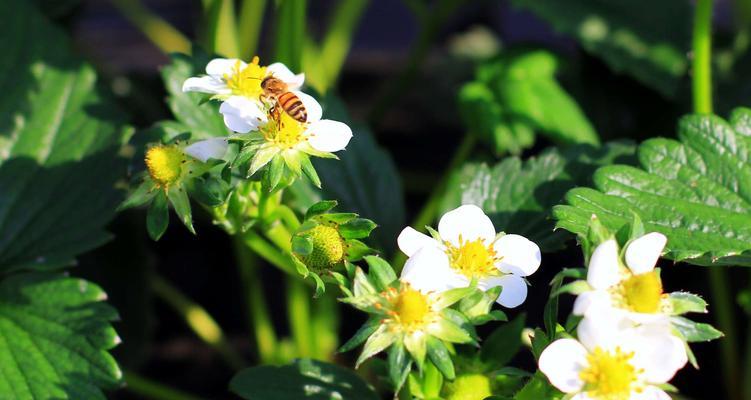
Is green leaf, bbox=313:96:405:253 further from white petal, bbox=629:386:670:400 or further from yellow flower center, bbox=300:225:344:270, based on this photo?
white petal, bbox=629:386:670:400

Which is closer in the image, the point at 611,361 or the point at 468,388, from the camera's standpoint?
the point at 611,361

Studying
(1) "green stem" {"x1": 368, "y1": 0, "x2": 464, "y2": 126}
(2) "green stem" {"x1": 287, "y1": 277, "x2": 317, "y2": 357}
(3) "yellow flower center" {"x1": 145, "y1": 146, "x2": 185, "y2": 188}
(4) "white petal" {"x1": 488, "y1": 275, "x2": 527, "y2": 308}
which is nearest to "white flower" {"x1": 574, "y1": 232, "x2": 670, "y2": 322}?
(4) "white petal" {"x1": 488, "y1": 275, "x2": 527, "y2": 308}

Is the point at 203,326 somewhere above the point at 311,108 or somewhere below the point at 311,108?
below

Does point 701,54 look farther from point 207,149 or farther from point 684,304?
point 207,149

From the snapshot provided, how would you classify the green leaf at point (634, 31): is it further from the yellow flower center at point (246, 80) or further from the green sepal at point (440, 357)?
the green sepal at point (440, 357)

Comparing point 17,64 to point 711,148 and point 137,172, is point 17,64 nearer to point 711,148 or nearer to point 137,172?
point 137,172

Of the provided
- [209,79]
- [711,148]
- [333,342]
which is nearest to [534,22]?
[333,342]

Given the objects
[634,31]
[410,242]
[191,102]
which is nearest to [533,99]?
[634,31]
